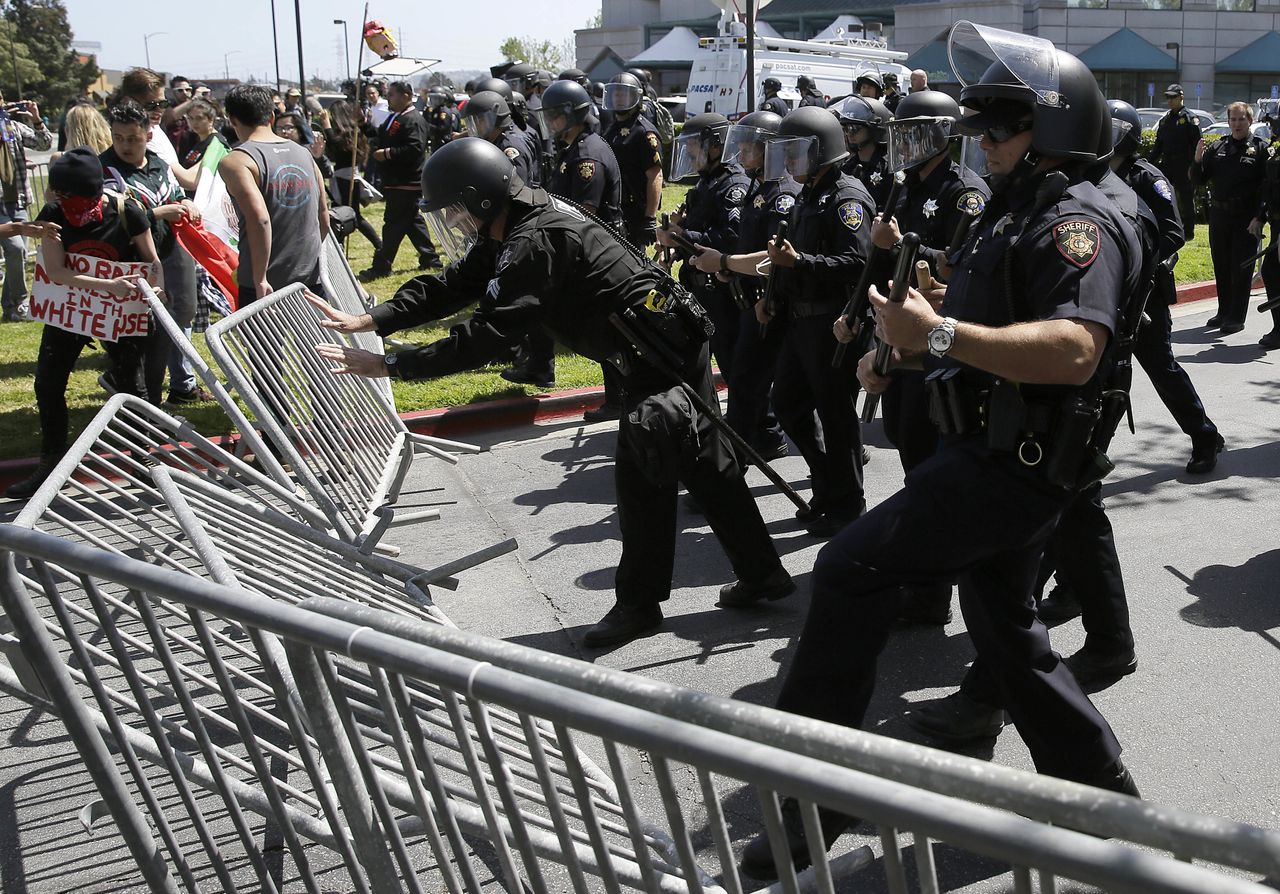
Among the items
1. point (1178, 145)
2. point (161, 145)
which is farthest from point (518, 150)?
point (1178, 145)

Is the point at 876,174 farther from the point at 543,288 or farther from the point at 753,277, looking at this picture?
the point at 543,288

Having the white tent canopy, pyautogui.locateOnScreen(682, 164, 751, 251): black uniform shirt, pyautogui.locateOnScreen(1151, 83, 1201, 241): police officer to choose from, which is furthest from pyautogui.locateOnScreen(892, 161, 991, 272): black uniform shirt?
the white tent canopy

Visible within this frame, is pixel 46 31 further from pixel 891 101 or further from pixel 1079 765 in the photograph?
pixel 1079 765

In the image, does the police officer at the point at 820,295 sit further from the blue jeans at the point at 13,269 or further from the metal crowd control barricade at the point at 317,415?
the blue jeans at the point at 13,269

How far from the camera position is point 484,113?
8.80 m

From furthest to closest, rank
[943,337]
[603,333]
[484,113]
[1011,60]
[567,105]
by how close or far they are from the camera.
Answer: [484,113] → [567,105] → [603,333] → [1011,60] → [943,337]

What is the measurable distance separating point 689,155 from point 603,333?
2.97m

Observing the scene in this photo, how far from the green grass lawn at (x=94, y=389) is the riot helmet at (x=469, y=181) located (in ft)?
11.7

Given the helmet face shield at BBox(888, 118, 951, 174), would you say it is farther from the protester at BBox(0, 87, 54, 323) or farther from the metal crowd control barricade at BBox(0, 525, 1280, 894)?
the protester at BBox(0, 87, 54, 323)

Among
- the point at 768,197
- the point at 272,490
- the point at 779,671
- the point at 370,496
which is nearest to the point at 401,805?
the point at 779,671

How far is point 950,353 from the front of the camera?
2631 mm

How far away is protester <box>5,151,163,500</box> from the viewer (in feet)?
20.1

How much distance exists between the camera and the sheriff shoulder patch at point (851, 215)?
5.20 m

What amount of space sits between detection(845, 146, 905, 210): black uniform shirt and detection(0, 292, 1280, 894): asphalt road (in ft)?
4.74
